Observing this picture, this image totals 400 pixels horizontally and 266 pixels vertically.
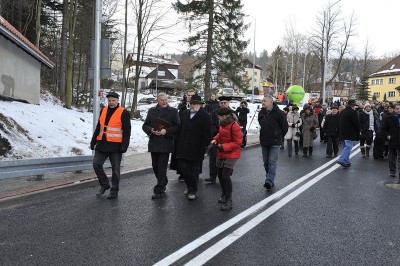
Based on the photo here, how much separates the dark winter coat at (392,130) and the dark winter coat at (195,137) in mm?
5138

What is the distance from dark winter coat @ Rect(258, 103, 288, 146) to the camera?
7.95 meters

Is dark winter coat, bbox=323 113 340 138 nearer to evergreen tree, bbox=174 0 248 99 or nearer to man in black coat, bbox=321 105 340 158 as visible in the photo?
man in black coat, bbox=321 105 340 158

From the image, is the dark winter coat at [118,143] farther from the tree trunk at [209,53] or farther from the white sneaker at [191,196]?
the tree trunk at [209,53]

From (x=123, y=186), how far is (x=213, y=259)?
421cm

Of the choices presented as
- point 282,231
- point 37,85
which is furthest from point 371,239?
point 37,85

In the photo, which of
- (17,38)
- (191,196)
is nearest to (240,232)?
(191,196)

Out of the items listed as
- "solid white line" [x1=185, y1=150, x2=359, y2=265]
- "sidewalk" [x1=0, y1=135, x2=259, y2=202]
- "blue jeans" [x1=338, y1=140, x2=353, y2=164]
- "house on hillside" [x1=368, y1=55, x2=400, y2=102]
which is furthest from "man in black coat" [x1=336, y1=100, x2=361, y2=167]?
"house on hillside" [x1=368, y1=55, x2=400, y2=102]

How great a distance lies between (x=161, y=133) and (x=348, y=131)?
6.76 metres

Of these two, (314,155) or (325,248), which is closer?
(325,248)

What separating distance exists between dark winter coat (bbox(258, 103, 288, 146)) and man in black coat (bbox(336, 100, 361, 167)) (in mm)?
3887

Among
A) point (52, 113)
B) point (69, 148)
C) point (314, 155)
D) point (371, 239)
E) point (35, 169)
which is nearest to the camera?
point (371, 239)

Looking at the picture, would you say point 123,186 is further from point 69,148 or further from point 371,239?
point 371,239

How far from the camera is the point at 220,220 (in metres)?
5.71

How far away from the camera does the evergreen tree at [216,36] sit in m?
26.6
